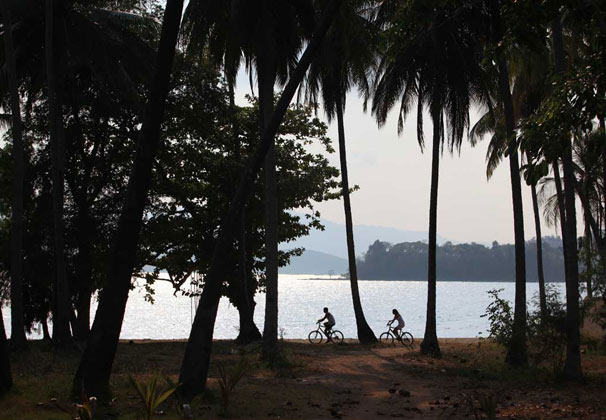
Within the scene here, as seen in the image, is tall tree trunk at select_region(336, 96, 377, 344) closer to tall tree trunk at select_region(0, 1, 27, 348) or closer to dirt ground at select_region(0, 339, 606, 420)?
dirt ground at select_region(0, 339, 606, 420)

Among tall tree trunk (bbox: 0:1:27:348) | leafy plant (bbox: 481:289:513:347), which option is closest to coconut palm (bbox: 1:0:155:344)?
tall tree trunk (bbox: 0:1:27:348)

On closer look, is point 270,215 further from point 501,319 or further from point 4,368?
point 4,368

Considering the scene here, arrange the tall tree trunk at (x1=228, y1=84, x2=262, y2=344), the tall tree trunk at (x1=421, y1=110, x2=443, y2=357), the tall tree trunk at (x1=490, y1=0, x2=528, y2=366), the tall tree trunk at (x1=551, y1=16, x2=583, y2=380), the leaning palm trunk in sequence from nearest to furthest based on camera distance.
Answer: the tall tree trunk at (x1=551, y1=16, x2=583, y2=380) < the tall tree trunk at (x1=490, y1=0, x2=528, y2=366) < the leaning palm trunk < the tall tree trunk at (x1=421, y1=110, x2=443, y2=357) < the tall tree trunk at (x1=228, y1=84, x2=262, y2=344)

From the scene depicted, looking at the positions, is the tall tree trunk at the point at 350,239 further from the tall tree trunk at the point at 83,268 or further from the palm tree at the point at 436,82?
the tall tree trunk at the point at 83,268

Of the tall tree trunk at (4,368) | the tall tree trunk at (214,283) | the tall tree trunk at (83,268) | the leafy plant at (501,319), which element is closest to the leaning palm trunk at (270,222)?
the leafy plant at (501,319)

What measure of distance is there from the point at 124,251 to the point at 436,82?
14007 mm

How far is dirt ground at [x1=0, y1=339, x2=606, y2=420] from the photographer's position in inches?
454

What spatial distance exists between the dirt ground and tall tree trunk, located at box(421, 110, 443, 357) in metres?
0.70

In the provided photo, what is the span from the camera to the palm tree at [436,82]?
70.8 ft

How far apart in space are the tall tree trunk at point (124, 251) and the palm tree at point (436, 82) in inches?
402

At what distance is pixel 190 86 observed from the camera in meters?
26.8

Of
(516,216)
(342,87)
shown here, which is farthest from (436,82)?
(342,87)

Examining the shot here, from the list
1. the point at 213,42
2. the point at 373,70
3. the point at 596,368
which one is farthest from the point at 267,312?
the point at 373,70

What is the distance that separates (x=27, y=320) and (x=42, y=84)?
12.5 metres
